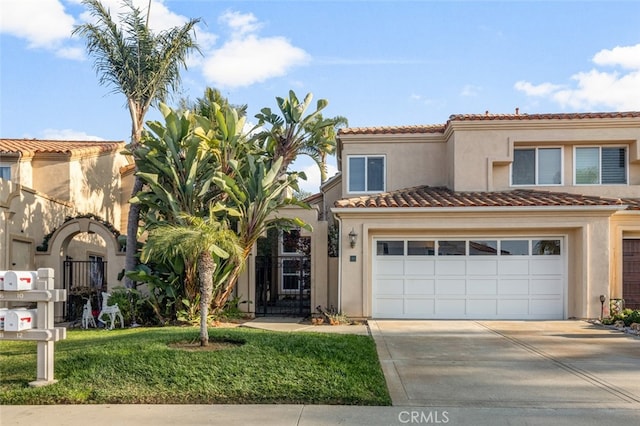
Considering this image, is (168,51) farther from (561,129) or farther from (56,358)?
(561,129)

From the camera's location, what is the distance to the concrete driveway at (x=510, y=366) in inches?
273

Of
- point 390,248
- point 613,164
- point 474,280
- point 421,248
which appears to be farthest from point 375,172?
point 613,164

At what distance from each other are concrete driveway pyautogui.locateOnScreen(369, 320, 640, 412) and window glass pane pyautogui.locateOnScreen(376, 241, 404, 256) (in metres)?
2.50

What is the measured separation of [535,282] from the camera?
15.3 m

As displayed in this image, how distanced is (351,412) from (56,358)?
484 centimetres

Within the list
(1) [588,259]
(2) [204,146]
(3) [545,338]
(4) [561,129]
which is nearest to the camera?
(3) [545,338]

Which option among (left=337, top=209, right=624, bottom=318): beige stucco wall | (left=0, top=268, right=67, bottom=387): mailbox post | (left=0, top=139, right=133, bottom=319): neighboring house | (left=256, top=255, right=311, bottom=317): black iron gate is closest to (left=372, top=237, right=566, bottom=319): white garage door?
(left=337, top=209, right=624, bottom=318): beige stucco wall

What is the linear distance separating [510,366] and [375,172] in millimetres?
10420

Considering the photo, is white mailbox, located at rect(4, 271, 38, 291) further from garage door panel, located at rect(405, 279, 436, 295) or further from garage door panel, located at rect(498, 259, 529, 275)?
garage door panel, located at rect(498, 259, 529, 275)

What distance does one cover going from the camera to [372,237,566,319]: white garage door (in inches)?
601

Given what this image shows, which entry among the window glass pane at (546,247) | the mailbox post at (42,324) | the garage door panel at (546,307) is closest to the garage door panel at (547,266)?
the window glass pane at (546,247)

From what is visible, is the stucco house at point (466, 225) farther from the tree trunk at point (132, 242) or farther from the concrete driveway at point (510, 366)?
the concrete driveway at point (510, 366)

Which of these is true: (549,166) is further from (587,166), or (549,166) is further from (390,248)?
(390,248)

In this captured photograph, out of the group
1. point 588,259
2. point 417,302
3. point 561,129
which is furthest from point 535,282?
point 561,129
